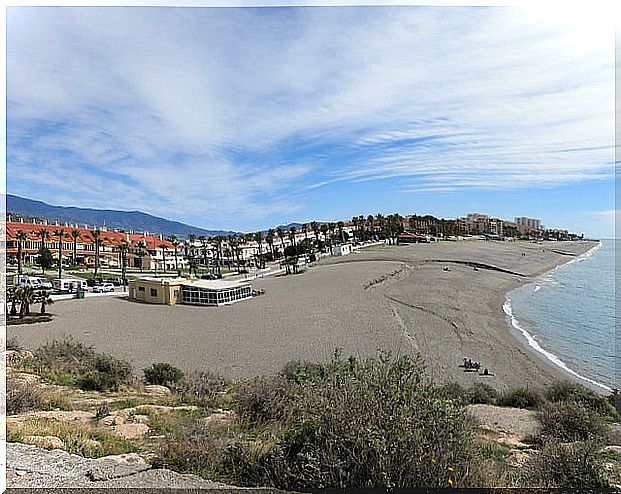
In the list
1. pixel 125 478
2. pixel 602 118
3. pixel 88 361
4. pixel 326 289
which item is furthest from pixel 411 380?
pixel 326 289

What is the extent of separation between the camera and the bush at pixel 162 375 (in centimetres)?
600

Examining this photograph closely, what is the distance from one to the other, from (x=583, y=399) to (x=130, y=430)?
3905 mm

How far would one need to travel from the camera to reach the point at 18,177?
5.12 metres

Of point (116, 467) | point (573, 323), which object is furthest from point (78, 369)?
point (573, 323)

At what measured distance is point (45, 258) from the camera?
1703 cm

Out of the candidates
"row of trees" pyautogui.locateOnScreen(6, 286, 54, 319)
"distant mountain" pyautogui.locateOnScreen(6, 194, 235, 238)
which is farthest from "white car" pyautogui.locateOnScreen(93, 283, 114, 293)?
"row of trees" pyautogui.locateOnScreen(6, 286, 54, 319)

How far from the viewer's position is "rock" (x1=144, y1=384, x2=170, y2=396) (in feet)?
16.6

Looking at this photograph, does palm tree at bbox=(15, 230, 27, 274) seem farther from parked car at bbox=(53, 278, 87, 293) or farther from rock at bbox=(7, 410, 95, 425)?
rock at bbox=(7, 410, 95, 425)

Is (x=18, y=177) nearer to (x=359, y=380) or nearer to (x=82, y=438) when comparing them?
(x=82, y=438)

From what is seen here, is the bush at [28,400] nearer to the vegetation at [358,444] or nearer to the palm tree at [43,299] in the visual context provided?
the vegetation at [358,444]

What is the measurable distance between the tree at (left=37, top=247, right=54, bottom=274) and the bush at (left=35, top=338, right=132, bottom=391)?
1098 cm

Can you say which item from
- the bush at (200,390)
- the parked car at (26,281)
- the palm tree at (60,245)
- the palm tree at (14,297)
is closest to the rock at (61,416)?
the bush at (200,390)

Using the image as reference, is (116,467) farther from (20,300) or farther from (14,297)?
(20,300)

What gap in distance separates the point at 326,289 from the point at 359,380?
1571cm
